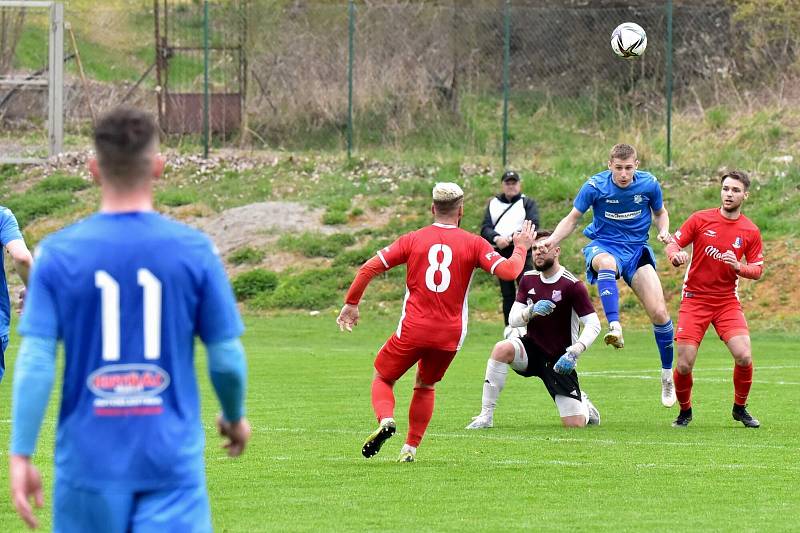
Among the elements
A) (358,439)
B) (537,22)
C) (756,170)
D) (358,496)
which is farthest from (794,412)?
(537,22)

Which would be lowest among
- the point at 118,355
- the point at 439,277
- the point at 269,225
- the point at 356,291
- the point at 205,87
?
the point at 269,225

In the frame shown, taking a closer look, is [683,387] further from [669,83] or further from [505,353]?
[669,83]

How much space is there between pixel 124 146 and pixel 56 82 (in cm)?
2736

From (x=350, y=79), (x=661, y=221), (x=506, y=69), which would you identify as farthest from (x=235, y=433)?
(x=350, y=79)

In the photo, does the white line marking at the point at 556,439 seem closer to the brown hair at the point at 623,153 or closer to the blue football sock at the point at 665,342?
the blue football sock at the point at 665,342

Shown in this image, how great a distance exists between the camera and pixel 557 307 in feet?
39.9

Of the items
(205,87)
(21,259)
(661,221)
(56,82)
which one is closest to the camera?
(21,259)

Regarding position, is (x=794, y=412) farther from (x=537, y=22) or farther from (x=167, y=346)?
(x=537, y=22)

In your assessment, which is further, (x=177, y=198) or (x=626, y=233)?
(x=177, y=198)

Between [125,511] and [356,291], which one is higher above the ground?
[125,511]

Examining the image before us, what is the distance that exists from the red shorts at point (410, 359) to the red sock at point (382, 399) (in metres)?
0.06

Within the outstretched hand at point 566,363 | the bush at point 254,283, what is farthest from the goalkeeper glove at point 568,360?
the bush at point 254,283

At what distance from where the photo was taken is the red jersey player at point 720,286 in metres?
12.0

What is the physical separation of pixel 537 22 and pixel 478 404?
17768 mm
